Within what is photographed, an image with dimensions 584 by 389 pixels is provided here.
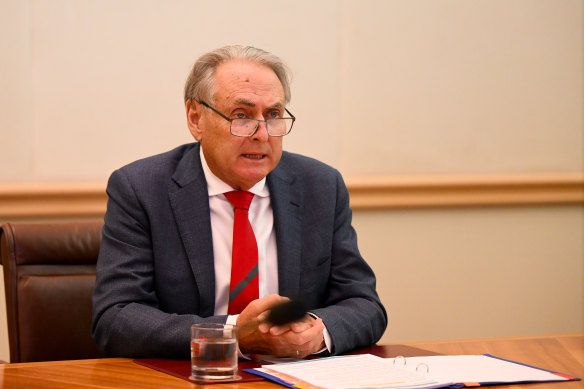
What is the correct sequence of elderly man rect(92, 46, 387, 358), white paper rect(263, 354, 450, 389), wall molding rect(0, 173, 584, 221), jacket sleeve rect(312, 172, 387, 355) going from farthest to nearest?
1. wall molding rect(0, 173, 584, 221)
2. elderly man rect(92, 46, 387, 358)
3. jacket sleeve rect(312, 172, 387, 355)
4. white paper rect(263, 354, 450, 389)

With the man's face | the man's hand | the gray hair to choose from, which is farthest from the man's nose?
the man's hand

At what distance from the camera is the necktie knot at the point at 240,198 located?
2.13 m

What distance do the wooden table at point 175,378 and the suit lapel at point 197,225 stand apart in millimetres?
411

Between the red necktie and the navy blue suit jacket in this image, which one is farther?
the red necktie

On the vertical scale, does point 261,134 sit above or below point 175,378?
above

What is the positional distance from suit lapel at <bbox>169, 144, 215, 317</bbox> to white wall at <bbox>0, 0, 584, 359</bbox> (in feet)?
3.38

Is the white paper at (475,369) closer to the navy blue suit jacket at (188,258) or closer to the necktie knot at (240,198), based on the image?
the navy blue suit jacket at (188,258)

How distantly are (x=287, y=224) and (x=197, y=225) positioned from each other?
0.27 meters

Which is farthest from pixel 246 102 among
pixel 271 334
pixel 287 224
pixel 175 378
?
pixel 175 378

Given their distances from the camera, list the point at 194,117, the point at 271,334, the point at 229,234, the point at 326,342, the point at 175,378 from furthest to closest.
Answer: the point at 194,117 → the point at 229,234 → the point at 326,342 → the point at 271,334 → the point at 175,378

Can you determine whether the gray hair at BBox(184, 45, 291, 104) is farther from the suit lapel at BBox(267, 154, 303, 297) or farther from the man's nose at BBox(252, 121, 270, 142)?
the suit lapel at BBox(267, 154, 303, 297)

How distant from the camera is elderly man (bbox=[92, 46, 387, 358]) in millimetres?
1960

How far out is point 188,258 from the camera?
6.61 feet

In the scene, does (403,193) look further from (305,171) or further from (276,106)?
(276,106)
